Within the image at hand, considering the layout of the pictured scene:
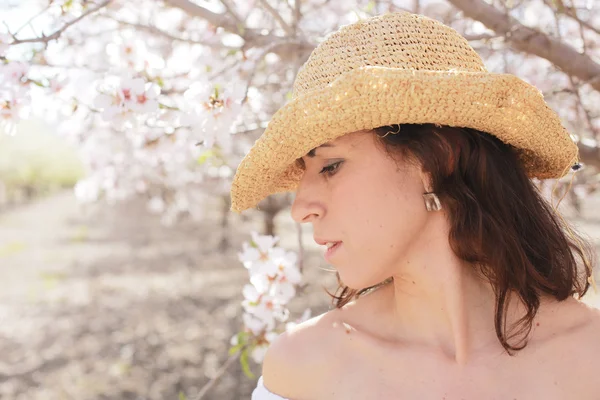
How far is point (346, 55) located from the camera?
1320mm

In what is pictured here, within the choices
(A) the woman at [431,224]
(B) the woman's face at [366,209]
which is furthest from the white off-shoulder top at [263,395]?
(B) the woman's face at [366,209]

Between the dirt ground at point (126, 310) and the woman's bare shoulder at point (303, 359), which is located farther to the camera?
the dirt ground at point (126, 310)

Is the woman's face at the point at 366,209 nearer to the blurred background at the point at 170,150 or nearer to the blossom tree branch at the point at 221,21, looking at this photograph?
the blurred background at the point at 170,150

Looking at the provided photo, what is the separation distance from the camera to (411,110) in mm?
1238

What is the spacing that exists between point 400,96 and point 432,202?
0.88 feet

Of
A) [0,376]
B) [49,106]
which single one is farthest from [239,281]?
[49,106]

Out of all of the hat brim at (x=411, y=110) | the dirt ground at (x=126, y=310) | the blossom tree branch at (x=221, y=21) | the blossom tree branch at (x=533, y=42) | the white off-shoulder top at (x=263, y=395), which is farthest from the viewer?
the dirt ground at (x=126, y=310)

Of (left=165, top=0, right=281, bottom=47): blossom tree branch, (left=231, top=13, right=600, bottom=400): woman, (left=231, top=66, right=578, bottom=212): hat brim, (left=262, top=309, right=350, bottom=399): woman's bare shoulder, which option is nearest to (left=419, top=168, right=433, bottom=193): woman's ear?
→ (left=231, top=13, right=600, bottom=400): woman

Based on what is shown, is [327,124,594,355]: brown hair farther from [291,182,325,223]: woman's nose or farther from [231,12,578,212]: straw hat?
[291,182,325,223]: woman's nose

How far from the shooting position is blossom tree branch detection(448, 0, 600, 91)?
1954mm

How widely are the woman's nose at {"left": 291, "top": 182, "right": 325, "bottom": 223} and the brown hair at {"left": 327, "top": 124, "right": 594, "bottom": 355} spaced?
193 mm

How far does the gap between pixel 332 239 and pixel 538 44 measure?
1133 mm

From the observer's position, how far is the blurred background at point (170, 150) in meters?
1.99

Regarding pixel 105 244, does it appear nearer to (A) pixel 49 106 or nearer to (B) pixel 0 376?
(B) pixel 0 376
